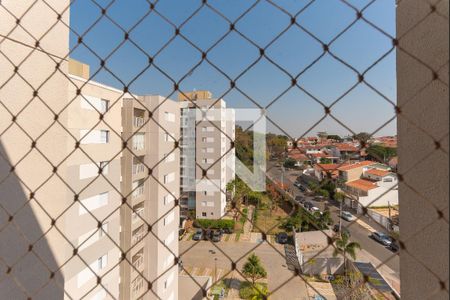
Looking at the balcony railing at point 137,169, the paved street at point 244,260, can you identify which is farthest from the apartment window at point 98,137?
the paved street at point 244,260

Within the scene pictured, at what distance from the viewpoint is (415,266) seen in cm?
43

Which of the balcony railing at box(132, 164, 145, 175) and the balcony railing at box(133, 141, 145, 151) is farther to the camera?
the balcony railing at box(132, 164, 145, 175)

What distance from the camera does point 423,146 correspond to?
1.37ft

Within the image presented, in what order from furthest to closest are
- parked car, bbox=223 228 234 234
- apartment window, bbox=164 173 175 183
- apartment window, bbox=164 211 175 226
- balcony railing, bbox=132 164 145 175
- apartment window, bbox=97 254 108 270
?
1. parked car, bbox=223 228 234 234
2. apartment window, bbox=164 173 175 183
3. apartment window, bbox=164 211 175 226
4. balcony railing, bbox=132 164 145 175
5. apartment window, bbox=97 254 108 270

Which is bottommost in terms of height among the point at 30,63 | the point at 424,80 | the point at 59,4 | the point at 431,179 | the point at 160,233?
the point at 160,233

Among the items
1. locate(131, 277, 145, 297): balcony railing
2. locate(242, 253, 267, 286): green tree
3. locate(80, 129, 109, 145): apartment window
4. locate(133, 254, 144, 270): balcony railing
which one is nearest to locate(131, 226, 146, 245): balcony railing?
locate(133, 254, 144, 270): balcony railing

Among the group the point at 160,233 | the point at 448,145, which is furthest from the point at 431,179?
the point at 160,233

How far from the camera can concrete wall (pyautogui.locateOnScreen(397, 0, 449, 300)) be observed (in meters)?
0.39

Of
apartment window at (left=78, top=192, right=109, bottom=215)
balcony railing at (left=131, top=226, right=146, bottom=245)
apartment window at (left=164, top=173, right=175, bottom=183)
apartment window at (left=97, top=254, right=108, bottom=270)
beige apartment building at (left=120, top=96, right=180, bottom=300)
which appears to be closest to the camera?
apartment window at (left=78, top=192, right=109, bottom=215)

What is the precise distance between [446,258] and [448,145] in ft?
0.49

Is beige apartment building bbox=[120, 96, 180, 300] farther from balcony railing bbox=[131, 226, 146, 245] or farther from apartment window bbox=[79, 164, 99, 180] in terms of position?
apartment window bbox=[79, 164, 99, 180]

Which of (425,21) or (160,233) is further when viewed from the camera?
(160,233)

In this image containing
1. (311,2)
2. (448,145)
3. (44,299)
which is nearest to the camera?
(448,145)

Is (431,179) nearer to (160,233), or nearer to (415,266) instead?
(415,266)
